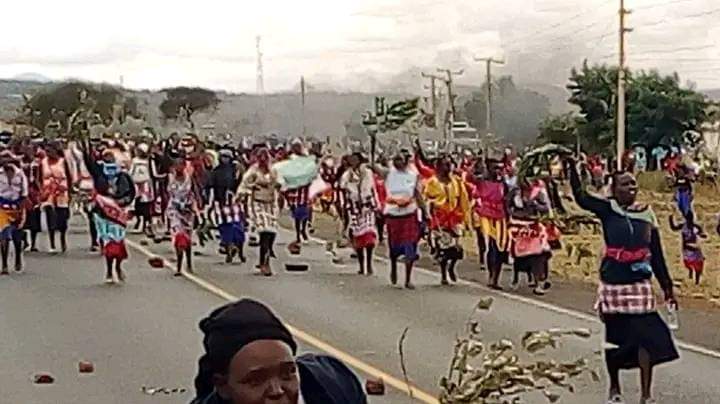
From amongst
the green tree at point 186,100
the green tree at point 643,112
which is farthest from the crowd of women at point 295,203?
the green tree at point 186,100

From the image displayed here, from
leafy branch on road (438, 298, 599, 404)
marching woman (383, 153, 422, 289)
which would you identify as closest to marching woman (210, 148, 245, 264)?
marching woman (383, 153, 422, 289)

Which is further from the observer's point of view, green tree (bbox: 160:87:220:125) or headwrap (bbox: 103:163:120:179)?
green tree (bbox: 160:87:220:125)

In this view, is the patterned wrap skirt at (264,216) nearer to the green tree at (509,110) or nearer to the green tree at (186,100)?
the green tree at (509,110)

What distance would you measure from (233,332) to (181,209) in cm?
1818

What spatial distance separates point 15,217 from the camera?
2234 centimetres

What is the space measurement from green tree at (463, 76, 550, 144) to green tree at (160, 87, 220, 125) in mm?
17413

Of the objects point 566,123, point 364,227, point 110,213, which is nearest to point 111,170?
point 364,227

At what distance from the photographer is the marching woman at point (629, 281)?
1135cm

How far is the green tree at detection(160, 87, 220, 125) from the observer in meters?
99.2

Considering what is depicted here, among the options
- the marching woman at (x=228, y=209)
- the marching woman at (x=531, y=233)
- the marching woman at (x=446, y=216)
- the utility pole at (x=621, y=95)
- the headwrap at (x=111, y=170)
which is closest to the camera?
the marching woman at (x=531, y=233)

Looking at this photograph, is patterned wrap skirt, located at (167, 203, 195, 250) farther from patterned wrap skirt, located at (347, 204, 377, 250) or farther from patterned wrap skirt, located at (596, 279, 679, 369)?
patterned wrap skirt, located at (596, 279, 679, 369)

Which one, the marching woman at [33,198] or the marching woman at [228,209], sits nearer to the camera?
the marching woman at [228,209]

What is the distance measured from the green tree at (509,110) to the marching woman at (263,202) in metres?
34.5

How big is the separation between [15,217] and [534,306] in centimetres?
744
